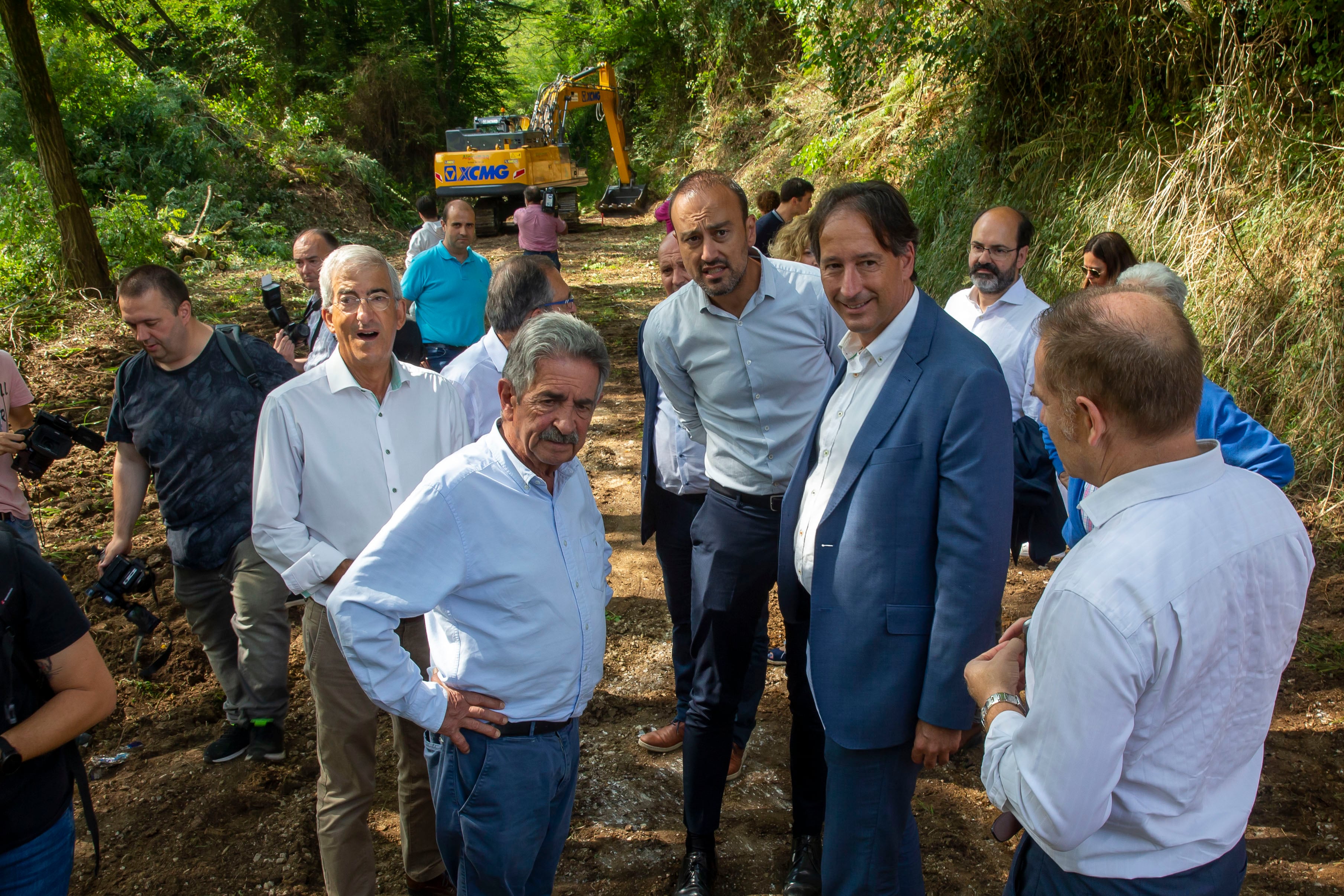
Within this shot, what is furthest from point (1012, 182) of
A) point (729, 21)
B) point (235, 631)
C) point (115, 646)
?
point (729, 21)

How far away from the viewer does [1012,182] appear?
8000 millimetres

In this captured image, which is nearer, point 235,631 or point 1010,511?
point 1010,511

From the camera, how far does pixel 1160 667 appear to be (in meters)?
1.32

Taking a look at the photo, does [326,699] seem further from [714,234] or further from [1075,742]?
[1075,742]

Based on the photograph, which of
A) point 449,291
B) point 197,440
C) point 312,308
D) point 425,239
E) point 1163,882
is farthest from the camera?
point 425,239

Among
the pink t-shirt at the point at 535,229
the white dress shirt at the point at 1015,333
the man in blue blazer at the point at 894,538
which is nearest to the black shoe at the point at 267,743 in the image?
the man in blue blazer at the point at 894,538

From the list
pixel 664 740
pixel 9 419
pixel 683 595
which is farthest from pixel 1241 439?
pixel 9 419

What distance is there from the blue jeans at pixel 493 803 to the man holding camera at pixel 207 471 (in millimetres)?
2053

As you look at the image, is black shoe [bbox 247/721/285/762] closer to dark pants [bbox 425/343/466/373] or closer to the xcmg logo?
dark pants [bbox 425/343/466/373]

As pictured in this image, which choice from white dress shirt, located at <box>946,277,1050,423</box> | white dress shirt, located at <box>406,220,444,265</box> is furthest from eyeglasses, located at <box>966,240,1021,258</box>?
white dress shirt, located at <box>406,220,444,265</box>

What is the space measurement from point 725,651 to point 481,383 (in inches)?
53.7

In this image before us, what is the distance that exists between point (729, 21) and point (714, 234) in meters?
19.5

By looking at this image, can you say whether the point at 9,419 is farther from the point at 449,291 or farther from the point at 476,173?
the point at 476,173

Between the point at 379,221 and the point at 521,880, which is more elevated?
the point at 379,221
